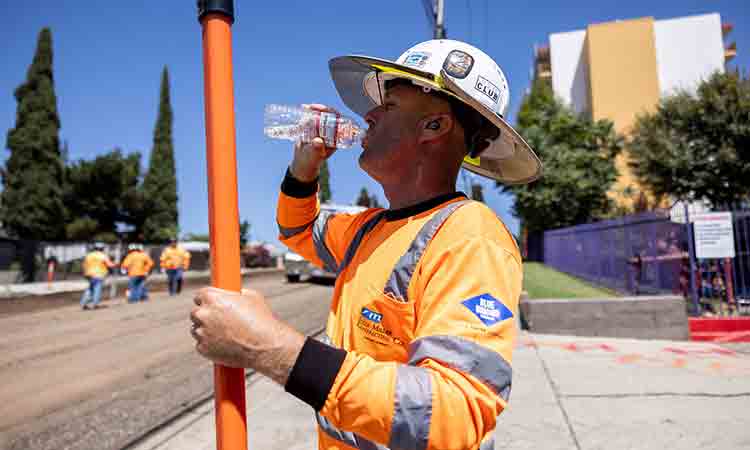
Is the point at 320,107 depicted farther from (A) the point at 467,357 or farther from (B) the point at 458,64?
(A) the point at 467,357

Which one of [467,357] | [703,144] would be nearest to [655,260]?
[703,144]

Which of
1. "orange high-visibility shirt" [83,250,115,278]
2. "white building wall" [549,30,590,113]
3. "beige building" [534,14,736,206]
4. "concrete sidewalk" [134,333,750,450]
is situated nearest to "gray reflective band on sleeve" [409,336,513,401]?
"concrete sidewalk" [134,333,750,450]

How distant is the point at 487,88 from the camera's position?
157cm

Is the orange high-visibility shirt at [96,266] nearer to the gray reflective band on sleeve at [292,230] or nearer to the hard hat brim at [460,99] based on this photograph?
the gray reflective band on sleeve at [292,230]

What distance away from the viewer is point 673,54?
39906 millimetres

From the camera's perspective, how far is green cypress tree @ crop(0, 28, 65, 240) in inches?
1182

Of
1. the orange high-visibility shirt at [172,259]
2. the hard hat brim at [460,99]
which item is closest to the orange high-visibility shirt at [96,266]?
the orange high-visibility shirt at [172,259]

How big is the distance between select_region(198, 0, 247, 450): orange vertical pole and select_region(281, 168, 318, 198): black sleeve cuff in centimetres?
71

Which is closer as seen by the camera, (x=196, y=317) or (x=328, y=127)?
(x=196, y=317)

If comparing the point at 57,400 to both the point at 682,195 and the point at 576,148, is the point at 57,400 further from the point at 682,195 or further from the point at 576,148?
the point at 576,148

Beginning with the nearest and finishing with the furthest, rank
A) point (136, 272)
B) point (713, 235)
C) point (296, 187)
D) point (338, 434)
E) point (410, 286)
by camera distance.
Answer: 1. point (410, 286)
2. point (338, 434)
3. point (296, 187)
4. point (713, 235)
5. point (136, 272)

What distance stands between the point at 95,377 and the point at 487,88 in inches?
244

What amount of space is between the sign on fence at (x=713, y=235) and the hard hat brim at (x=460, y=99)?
8.07 metres

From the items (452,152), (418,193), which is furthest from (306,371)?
(452,152)
